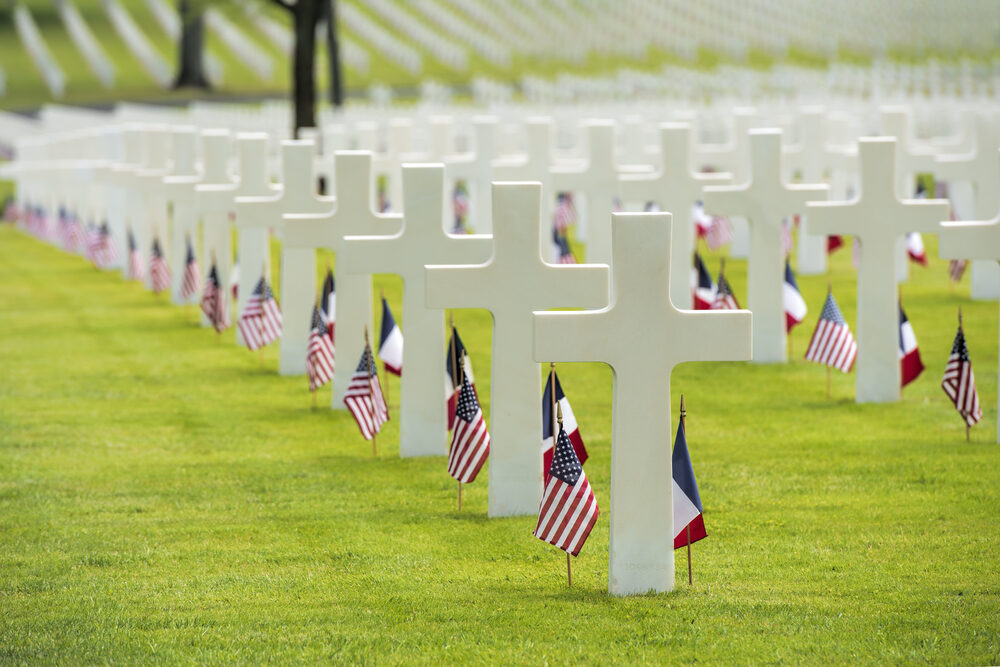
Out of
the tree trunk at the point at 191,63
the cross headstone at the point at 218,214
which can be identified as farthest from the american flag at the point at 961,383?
the tree trunk at the point at 191,63

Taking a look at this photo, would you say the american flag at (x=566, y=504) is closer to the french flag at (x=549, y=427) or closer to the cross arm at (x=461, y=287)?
the french flag at (x=549, y=427)

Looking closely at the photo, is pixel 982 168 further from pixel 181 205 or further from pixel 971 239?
pixel 181 205

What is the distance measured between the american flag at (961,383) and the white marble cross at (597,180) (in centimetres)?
641

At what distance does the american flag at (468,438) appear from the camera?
9.06m

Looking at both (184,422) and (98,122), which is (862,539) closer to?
(184,422)

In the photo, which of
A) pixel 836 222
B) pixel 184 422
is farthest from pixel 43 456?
pixel 836 222

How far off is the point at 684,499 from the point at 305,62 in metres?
16.1

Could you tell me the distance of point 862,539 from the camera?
28.6ft

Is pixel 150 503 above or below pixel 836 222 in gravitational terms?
below

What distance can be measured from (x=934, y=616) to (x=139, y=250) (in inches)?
586

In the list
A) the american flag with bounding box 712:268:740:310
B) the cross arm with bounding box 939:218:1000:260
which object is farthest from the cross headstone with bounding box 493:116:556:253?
the cross arm with bounding box 939:218:1000:260

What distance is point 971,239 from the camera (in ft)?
33.3

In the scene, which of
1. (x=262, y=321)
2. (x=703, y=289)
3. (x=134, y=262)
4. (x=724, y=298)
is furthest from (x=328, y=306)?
(x=134, y=262)

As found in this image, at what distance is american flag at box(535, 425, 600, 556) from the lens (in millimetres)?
7688
